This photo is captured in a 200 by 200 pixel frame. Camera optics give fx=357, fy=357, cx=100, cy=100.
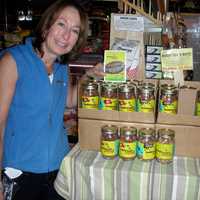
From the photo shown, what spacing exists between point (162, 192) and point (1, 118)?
0.80 metres

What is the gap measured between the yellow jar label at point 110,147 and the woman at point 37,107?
0.30 m

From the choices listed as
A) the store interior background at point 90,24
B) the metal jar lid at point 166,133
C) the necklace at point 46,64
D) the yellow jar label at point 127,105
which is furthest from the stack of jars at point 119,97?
the store interior background at point 90,24

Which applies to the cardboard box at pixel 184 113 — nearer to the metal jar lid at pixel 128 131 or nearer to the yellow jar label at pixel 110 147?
the metal jar lid at pixel 128 131

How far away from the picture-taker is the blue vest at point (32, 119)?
5.51 feet

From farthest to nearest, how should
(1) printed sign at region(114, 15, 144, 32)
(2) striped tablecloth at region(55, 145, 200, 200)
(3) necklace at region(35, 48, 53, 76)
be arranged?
Result: 1. (1) printed sign at region(114, 15, 144, 32)
2. (3) necklace at region(35, 48, 53, 76)
3. (2) striped tablecloth at region(55, 145, 200, 200)

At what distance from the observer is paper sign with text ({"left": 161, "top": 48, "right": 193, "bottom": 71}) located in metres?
1.77

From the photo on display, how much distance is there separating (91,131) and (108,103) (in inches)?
6.7

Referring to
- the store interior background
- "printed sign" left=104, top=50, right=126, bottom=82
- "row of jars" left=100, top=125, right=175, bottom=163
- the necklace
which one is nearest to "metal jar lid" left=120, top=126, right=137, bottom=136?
"row of jars" left=100, top=125, right=175, bottom=163

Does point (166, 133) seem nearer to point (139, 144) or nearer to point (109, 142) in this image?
point (139, 144)

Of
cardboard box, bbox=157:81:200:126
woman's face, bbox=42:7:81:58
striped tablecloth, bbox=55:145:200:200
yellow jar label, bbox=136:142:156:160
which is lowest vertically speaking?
striped tablecloth, bbox=55:145:200:200

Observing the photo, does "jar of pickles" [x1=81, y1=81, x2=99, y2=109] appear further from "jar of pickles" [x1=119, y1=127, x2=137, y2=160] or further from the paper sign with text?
the paper sign with text

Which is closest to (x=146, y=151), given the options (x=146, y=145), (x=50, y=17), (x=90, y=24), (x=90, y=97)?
(x=146, y=145)

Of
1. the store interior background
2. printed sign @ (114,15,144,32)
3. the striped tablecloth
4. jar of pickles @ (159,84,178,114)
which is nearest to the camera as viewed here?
the striped tablecloth

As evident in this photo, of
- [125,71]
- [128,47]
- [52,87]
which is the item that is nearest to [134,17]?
[128,47]
